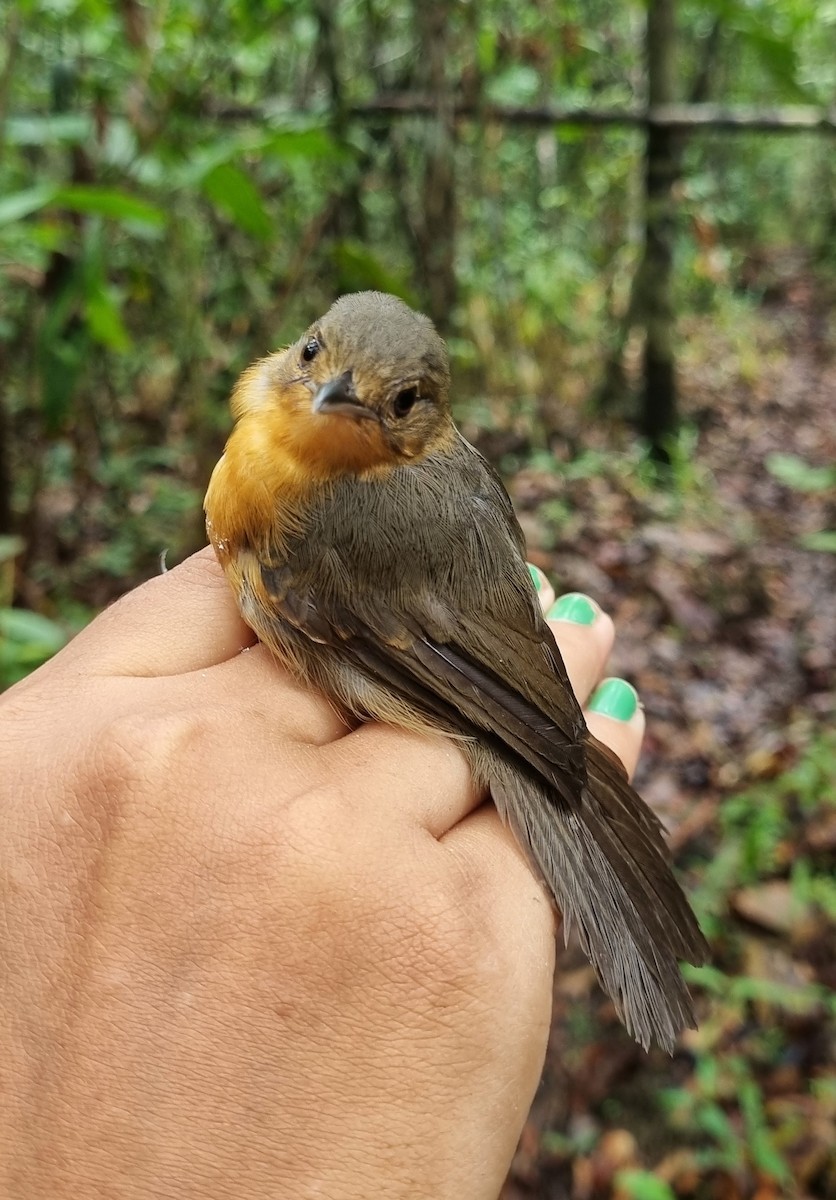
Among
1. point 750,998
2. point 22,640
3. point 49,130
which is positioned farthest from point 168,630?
point 750,998

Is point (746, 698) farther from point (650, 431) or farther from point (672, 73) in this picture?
point (672, 73)

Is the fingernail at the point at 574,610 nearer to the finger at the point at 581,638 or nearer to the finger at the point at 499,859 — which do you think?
the finger at the point at 581,638

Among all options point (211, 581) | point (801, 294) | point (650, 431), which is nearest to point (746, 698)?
point (650, 431)

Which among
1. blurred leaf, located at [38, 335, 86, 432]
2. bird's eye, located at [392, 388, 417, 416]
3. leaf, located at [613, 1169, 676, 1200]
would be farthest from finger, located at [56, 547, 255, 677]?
leaf, located at [613, 1169, 676, 1200]

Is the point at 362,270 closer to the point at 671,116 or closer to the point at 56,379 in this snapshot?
the point at 56,379

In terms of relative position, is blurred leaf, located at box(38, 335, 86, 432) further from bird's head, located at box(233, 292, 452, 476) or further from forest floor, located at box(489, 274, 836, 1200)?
forest floor, located at box(489, 274, 836, 1200)

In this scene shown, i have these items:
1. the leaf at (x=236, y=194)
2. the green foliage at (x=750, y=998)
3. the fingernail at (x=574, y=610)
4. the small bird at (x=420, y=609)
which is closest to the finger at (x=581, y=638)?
the fingernail at (x=574, y=610)
